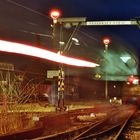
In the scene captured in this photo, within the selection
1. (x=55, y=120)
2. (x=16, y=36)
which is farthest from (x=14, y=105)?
(x=16, y=36)

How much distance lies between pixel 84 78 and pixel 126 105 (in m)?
11.3

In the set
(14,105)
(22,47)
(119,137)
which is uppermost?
(22,47)

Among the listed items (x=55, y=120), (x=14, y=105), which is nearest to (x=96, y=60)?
(x=55, y=120)

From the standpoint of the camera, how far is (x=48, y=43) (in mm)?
40312

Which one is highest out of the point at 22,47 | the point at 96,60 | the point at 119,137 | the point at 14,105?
the point at 96,60

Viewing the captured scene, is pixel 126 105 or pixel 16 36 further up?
pixel 16 36

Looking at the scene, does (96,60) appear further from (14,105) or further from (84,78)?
(14,105)

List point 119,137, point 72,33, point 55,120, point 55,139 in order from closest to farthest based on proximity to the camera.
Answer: point 55,139, point 119,137, point 55,120, point 72,33

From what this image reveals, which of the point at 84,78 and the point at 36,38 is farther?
the point at 84,78

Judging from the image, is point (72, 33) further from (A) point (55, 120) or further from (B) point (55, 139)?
(B) point (55, 139)

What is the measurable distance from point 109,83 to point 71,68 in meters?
10.9

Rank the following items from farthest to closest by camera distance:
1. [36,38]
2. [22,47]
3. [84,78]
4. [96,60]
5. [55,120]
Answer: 1. [84,78]
2. [96,60]
3. [36,38]
4. [55,120]
5. [22,47]

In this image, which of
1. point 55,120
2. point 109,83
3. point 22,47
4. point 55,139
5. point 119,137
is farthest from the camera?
point 109,83

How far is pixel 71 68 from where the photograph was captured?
143 ft
